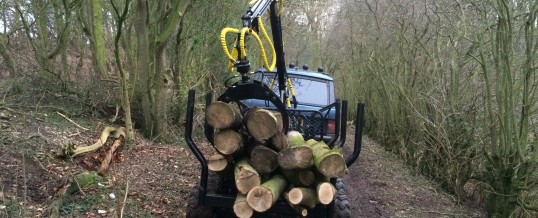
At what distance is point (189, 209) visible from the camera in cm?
519

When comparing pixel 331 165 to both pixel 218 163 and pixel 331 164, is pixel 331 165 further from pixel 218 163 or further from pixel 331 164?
pixel 218 163

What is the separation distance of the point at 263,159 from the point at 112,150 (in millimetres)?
3482

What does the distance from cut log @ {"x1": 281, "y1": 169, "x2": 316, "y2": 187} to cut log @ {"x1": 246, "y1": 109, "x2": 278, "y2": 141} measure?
372mm

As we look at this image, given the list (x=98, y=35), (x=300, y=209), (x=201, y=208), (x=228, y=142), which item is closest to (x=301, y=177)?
(x=300, y=209)

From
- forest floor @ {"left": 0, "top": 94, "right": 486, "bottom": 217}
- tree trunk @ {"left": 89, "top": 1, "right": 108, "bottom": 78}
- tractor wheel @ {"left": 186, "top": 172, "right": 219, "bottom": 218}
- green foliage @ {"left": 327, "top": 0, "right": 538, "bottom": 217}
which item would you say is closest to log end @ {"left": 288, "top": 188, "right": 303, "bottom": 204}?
tractor wheel @ {"left": 186, "top": 172, "right": 219, "bottom": 218}

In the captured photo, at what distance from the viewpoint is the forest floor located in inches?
207

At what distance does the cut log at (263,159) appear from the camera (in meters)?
4.51

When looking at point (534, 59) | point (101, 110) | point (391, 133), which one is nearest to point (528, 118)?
point (534, 59)

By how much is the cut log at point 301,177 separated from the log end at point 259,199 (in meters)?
0.32

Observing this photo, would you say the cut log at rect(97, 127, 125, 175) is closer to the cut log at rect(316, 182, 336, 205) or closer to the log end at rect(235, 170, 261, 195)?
the log end at rect(235, 170, 261, 195)

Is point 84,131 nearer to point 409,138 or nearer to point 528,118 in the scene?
point 528,118

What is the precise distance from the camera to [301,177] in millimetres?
4453

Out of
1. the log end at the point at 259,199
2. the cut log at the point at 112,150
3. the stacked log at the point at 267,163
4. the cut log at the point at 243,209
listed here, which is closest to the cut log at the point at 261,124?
the stacked log at the point at 267,163

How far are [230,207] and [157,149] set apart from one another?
15.7ft
